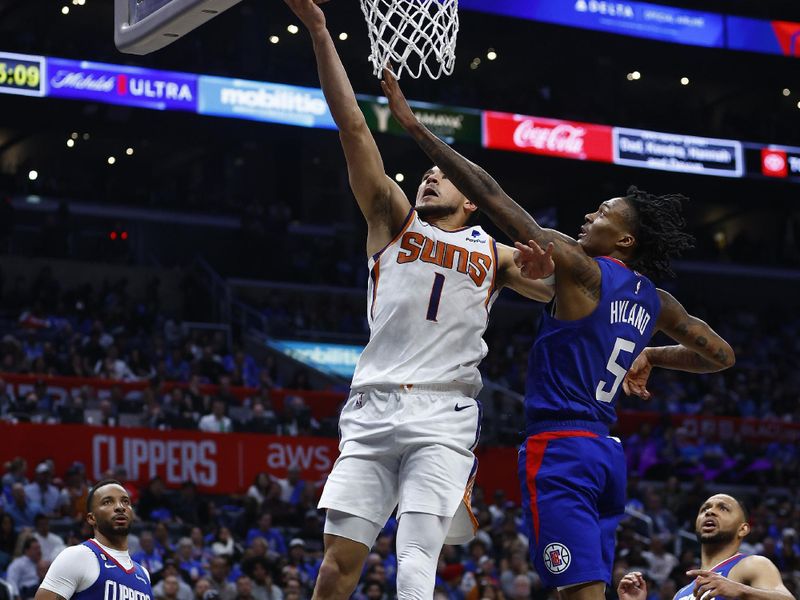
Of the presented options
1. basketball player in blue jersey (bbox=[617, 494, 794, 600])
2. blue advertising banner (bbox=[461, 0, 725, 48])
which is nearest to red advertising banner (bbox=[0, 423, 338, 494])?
basketball player in blue jersey (bbox=[617, 494, 794, 600])

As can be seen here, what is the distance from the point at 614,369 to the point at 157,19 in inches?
108

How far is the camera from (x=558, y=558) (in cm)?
521

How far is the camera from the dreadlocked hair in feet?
19.0

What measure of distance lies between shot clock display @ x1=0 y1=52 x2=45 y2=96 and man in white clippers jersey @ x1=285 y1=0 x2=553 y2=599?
63.3 ft

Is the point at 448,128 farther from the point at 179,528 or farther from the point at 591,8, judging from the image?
the point at 179,528

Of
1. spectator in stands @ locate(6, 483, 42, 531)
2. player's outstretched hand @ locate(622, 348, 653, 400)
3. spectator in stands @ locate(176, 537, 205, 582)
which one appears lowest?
spectator in stands @ locate(176, 537, 205, 582)

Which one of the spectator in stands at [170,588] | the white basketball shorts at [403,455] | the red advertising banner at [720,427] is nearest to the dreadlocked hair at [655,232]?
the white basketball shorts at [403,455]

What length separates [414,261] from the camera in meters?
5.58

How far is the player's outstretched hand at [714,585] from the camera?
562 centimetres

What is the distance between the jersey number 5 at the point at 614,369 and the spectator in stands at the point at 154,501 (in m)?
10.5

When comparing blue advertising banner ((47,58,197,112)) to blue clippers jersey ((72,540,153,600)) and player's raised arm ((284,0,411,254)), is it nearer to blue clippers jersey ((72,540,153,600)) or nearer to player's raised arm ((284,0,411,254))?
blue clippers jersey ((72,540,153,600))

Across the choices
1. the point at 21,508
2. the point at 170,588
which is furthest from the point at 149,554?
the point at 21,508

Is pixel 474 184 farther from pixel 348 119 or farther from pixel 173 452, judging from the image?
pixel 173 452

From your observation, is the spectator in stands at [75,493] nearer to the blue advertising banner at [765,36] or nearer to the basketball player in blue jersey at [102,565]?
the basketball player in blue jersey at [102,565]
